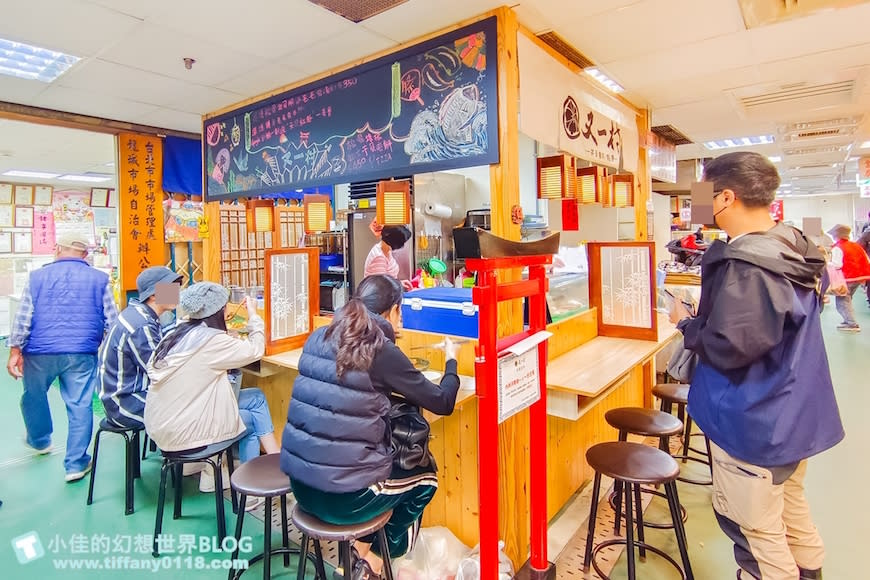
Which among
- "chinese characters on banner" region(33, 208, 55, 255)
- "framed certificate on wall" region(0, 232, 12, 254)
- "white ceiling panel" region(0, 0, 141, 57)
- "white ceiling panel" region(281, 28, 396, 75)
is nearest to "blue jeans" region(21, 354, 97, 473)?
"white ceiling panel" region(0, 0, 141, 57)

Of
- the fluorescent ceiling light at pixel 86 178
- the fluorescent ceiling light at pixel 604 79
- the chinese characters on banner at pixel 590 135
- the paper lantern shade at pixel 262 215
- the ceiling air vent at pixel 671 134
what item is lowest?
the paper lantern shade at pixel 262 215

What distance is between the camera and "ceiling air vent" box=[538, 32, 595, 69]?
2.84 m

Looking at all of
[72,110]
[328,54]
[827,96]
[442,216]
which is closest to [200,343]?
[328,54]

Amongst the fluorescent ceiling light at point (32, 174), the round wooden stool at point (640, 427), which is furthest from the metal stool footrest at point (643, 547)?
the fluorescent ceiling light at point (32, 174)

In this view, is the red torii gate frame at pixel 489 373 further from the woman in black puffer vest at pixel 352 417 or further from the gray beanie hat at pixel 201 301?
the gray beanie hat at pixel 201 301

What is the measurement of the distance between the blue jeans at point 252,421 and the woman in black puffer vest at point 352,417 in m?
1.29

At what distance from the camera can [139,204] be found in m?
4.87

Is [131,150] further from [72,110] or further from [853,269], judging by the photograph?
[853,269]

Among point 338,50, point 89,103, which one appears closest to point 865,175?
point 338,50

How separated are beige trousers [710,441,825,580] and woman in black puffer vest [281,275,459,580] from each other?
3.56ft

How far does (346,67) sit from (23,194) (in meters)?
8.46

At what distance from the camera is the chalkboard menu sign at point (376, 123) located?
2547 mm

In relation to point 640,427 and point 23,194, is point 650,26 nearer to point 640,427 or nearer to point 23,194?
point 640,427

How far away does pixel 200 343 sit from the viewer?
2.57m
